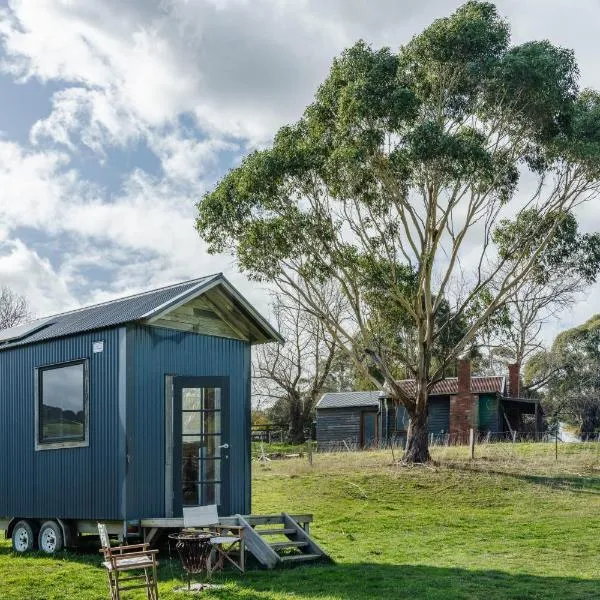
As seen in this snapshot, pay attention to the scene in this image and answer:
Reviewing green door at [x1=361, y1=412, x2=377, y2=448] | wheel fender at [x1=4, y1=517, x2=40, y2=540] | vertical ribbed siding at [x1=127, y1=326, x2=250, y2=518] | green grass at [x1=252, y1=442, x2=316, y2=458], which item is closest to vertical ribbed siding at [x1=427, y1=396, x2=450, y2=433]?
green door at [x1=361, y1=412, x2=377, y2=448]

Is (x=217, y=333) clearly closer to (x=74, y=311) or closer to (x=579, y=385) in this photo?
→ (x=74, y=311)

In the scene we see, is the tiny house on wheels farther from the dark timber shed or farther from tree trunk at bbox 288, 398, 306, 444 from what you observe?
tree trunk at bbox 288, 398, 306, 444

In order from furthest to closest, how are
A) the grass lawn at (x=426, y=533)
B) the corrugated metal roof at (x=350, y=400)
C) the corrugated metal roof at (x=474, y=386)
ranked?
the corrugated metal roof at (x=350, y=400), the corrugated metal roof at (x=474, y=386), the grass lawn at (x=426, y=533)

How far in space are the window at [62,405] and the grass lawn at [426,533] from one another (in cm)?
172

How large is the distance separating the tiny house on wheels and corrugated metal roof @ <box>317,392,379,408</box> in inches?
1035

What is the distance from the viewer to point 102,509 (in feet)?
41.9

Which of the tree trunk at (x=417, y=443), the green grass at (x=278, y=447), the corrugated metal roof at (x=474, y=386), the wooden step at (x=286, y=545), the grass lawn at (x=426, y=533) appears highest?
the corrugated metal roof at (x=474, y=386)

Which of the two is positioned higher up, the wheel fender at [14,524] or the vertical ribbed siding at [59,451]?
the vertical ribbed siding at [59,451]

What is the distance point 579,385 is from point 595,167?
2347 cm

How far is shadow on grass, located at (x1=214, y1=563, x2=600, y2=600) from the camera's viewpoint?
Answer: 10.1 metres

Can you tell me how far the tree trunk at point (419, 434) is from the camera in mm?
24031

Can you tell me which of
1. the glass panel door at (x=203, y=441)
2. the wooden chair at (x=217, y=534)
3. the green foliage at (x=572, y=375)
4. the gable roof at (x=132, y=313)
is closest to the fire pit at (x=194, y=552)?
the wooden chair at (x=217, y=534)

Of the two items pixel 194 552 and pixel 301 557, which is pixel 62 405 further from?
pixel 301 557

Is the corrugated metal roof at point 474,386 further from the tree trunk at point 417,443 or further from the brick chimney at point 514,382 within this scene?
the tree trunk at point 417,443
